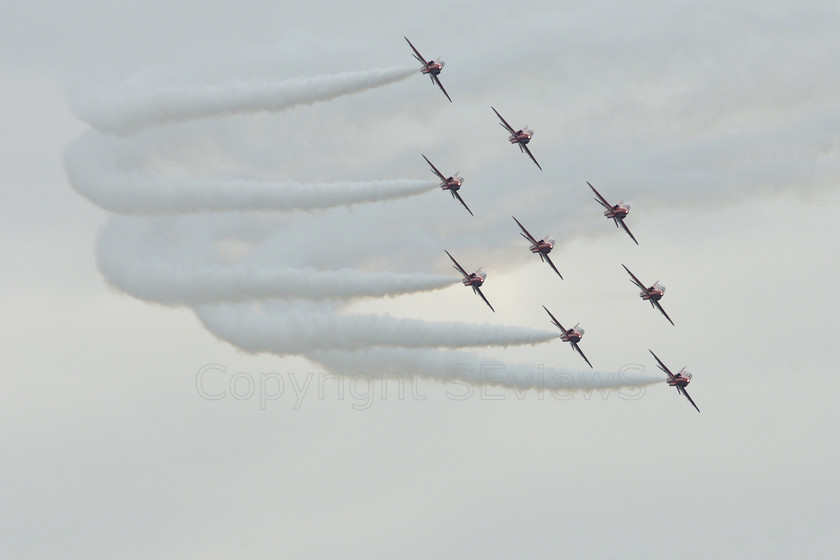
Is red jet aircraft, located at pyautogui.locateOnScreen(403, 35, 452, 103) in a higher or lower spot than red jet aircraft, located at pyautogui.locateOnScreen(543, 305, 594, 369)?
higher

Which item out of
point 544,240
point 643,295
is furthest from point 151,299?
point 643,295

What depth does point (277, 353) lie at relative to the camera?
62.4m

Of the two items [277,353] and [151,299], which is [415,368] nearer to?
[277,353]

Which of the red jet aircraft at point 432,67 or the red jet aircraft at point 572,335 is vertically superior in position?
the red jet aircraft at point 432,67

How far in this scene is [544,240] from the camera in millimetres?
66062

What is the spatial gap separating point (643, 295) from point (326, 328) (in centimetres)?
1884

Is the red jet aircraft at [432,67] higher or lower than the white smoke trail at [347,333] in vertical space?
higher

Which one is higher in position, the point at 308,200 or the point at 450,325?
the point at 308,200

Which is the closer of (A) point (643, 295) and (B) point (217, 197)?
(B) point (217, 197)

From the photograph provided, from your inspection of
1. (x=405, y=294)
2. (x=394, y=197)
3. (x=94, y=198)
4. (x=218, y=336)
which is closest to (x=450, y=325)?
(x=405, y=294)

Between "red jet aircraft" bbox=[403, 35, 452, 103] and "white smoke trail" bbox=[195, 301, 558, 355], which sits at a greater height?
"red jet aircraft" bbox=[403, 35, 452, 103]

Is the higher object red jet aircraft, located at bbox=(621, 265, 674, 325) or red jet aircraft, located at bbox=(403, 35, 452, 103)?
red jet aircraft, located at bbox=(403, 35, 452, 103)

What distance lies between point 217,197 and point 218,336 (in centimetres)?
776

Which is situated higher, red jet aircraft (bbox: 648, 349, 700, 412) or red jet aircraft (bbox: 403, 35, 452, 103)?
red jet aircraft (bbox: 403, 35, 452, 103)
